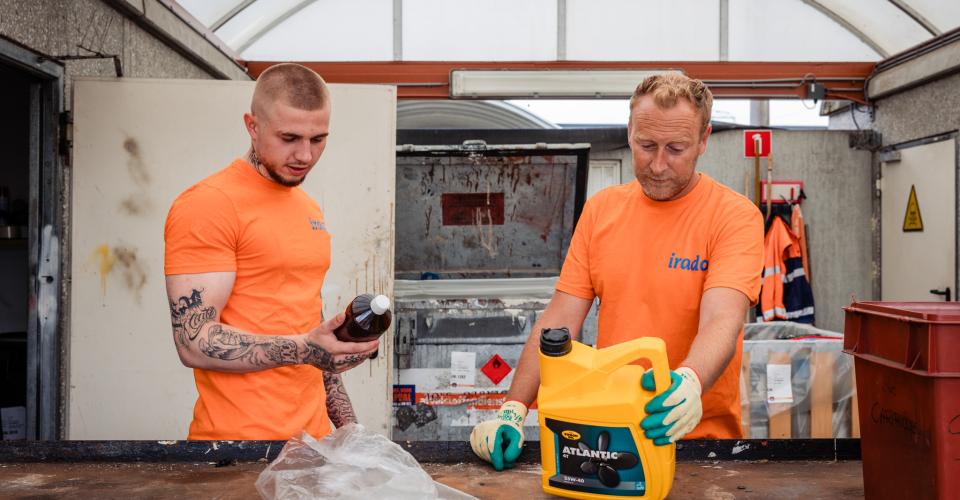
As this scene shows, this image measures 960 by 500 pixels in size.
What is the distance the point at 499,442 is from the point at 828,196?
4.89 meters

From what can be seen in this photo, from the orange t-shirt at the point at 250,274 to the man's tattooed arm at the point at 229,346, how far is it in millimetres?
63

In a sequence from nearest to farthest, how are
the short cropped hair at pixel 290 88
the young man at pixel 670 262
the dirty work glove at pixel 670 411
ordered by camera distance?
the dirty work glove at pixel 670 411, the young man at pixel 670 262, the short cropped hair at pixel 290 88

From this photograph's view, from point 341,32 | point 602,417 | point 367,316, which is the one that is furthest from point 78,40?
point 602,417

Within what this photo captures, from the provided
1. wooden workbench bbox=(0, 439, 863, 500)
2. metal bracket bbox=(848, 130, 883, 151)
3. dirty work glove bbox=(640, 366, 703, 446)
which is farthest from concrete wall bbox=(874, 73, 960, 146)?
dirty work glove bbox=(640, 366, 703, 446)

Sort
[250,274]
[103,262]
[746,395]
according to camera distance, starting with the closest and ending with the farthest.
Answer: [250,274] → [103,262] → [746,395]

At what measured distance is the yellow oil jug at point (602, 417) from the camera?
1213 mm

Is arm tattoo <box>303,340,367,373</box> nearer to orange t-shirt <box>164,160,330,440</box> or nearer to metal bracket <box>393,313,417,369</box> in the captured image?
orange t-shirt <box>164,160,330,440</box>

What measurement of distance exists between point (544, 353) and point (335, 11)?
13.9ft

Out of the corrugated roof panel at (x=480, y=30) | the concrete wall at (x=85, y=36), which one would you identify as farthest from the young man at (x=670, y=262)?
the corrugated roof panel at (x=480, y=30)

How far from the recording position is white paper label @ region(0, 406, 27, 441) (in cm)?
311

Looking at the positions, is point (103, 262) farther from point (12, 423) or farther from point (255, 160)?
point (255, 160)

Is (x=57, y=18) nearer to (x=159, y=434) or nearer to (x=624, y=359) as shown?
(x=159, y=434)

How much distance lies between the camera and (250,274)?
1.62m

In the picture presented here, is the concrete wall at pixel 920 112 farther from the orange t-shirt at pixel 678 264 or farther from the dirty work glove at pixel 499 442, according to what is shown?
the dirty work glove at pixel 499 442
